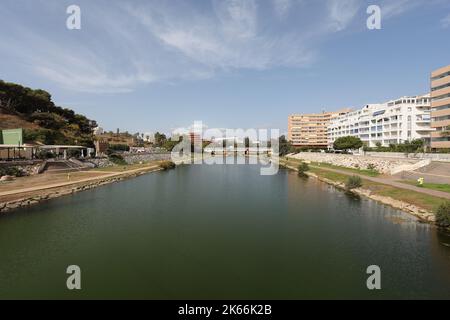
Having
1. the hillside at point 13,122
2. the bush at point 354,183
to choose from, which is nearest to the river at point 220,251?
the bush at point 354,183

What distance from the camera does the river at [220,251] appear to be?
1216 cm

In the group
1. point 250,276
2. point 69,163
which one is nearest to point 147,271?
point 250,276

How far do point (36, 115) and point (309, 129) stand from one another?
11916 cm

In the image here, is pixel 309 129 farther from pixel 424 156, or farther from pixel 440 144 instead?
pixel 424 156

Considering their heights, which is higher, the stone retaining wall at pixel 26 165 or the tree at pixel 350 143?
the tree at pixel 350 143

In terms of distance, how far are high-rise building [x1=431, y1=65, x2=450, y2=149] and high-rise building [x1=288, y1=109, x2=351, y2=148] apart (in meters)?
85.9

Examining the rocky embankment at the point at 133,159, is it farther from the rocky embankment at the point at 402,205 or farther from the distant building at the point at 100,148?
the rocky embankment at the point at 402,205

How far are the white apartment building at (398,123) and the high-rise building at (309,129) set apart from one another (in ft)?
152

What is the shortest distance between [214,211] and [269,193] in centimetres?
1219

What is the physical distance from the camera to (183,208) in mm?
27828

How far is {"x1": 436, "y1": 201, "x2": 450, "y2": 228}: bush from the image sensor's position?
19703mm

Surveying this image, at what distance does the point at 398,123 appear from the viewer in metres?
72.8

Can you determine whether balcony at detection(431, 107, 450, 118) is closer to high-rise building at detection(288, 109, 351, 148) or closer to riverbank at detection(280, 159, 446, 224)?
riverbank at detection(280, 159, 446, 224)
